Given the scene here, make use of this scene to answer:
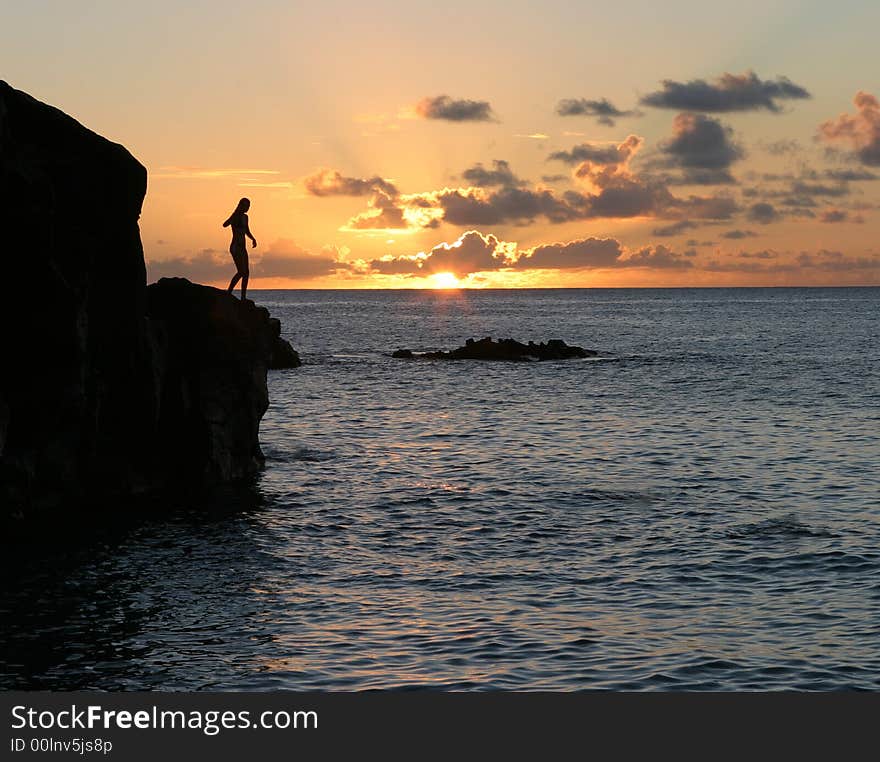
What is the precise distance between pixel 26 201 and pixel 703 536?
20031 millimetres

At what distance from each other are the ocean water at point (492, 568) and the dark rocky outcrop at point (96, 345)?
8.06 ft

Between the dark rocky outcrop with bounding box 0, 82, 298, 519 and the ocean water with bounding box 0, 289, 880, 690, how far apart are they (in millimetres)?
2457

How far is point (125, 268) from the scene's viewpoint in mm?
34969

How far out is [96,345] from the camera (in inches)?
1355

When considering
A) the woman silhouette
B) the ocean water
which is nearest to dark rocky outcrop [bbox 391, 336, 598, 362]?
the ocean water

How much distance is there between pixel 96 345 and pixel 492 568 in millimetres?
14675

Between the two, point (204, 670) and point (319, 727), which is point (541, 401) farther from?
point (319, 727)

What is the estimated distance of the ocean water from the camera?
20531mm

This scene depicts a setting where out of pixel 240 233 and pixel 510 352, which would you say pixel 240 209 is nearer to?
pixel 240 233

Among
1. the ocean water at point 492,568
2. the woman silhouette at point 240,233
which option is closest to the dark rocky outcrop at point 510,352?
the ocean water at point 492,568

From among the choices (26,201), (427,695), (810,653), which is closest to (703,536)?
(810,653)

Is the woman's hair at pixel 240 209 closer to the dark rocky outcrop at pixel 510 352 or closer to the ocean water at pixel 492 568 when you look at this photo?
the ocean water at pixel 492 568

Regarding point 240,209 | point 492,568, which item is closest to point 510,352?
point 240,209

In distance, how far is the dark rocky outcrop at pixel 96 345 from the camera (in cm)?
3077
